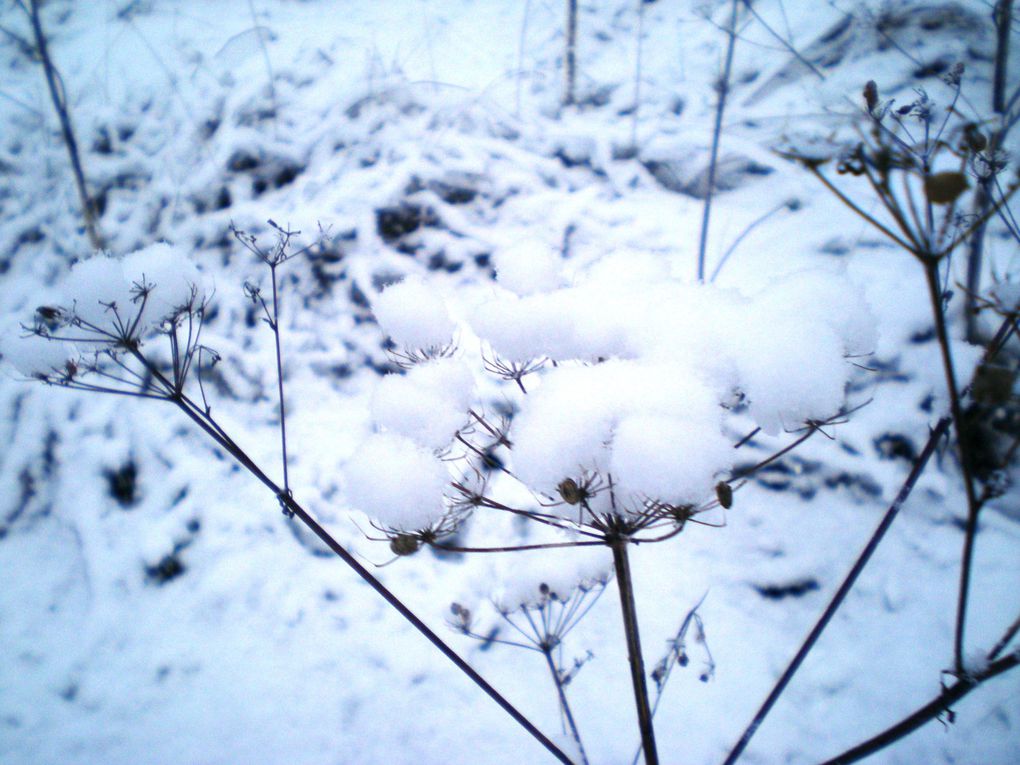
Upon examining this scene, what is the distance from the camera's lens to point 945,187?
1.98 feet

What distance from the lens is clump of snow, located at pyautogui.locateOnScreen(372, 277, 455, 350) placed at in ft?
3.77

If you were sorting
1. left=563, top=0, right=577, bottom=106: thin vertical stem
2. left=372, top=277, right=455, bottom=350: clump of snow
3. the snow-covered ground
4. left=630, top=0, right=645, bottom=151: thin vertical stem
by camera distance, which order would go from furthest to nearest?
left=563, top=0, right=577, bottom=106: thin vertical stem, left=630, top=0, right=645, bottom=151: thin vertical stem, the snow-covered ground, left=372, top=277, right=455, bottom=350: clump of snow

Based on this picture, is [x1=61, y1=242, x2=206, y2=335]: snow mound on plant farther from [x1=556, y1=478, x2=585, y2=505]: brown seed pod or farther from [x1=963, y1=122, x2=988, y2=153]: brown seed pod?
[x1=963, y1=122, x2=988, y2=153]: brown seed pod

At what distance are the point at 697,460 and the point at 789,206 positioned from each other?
10.3ft

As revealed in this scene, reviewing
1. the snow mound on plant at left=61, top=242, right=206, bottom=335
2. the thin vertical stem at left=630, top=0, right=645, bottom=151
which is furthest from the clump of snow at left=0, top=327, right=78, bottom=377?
the thin vertical stem at left=630, top=0, right=645, bottom=151

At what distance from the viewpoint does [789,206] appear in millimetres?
3242

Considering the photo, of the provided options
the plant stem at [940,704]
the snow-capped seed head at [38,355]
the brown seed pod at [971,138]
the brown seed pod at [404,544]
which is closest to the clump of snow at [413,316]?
the brown seed pod at [404,544]

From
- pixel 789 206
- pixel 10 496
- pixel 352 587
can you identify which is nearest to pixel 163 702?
pixel 352 587

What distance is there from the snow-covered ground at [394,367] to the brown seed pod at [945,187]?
0.34 meters

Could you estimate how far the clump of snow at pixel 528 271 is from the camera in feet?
3.93

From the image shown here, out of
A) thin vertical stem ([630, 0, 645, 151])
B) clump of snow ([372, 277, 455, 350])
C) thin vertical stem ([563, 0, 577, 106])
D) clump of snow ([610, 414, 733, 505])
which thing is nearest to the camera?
clump of snow ([610, 414, 733, 505])

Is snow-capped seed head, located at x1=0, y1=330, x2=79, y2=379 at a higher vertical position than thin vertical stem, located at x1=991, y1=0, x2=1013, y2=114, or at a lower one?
lower

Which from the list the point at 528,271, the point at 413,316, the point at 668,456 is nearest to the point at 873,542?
the point at 668,456

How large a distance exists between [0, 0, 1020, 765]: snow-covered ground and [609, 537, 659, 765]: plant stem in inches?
19.3
